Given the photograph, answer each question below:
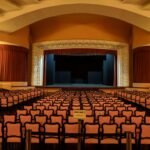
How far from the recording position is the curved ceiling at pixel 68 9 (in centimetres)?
1966

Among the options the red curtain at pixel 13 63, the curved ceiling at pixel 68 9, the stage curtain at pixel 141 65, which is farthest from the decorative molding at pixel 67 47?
the curved ceiling at pixel 68 9

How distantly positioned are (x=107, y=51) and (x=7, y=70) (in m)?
9.90

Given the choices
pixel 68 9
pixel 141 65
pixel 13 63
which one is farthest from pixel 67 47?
pixel 141 65

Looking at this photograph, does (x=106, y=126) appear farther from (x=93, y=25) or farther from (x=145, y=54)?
(x=93, y=25)

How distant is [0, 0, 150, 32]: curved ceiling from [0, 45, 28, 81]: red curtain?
325 centimetres

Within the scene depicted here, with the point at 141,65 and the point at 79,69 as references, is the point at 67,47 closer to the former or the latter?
the point at 141,65

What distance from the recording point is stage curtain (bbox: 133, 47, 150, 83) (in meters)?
24.6

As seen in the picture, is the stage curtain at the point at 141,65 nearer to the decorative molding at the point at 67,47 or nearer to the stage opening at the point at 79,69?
the decorative molding at the point at 67,47

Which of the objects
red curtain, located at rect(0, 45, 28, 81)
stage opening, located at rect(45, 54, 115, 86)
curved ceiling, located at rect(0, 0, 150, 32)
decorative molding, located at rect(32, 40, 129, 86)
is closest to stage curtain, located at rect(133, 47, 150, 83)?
decorative molding, located at rect(32, 40, 129, 86)

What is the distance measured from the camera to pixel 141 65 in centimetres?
2536

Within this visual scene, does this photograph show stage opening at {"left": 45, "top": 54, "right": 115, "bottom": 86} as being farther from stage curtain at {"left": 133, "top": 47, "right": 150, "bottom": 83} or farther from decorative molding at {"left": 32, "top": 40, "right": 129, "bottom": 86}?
stage curtain at {"left": 133, "top": 47, "right": 150, "bottom": 83}

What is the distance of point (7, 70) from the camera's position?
24516mm

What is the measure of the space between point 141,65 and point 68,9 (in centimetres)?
879

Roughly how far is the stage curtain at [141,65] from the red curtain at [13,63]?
34.3 ft
